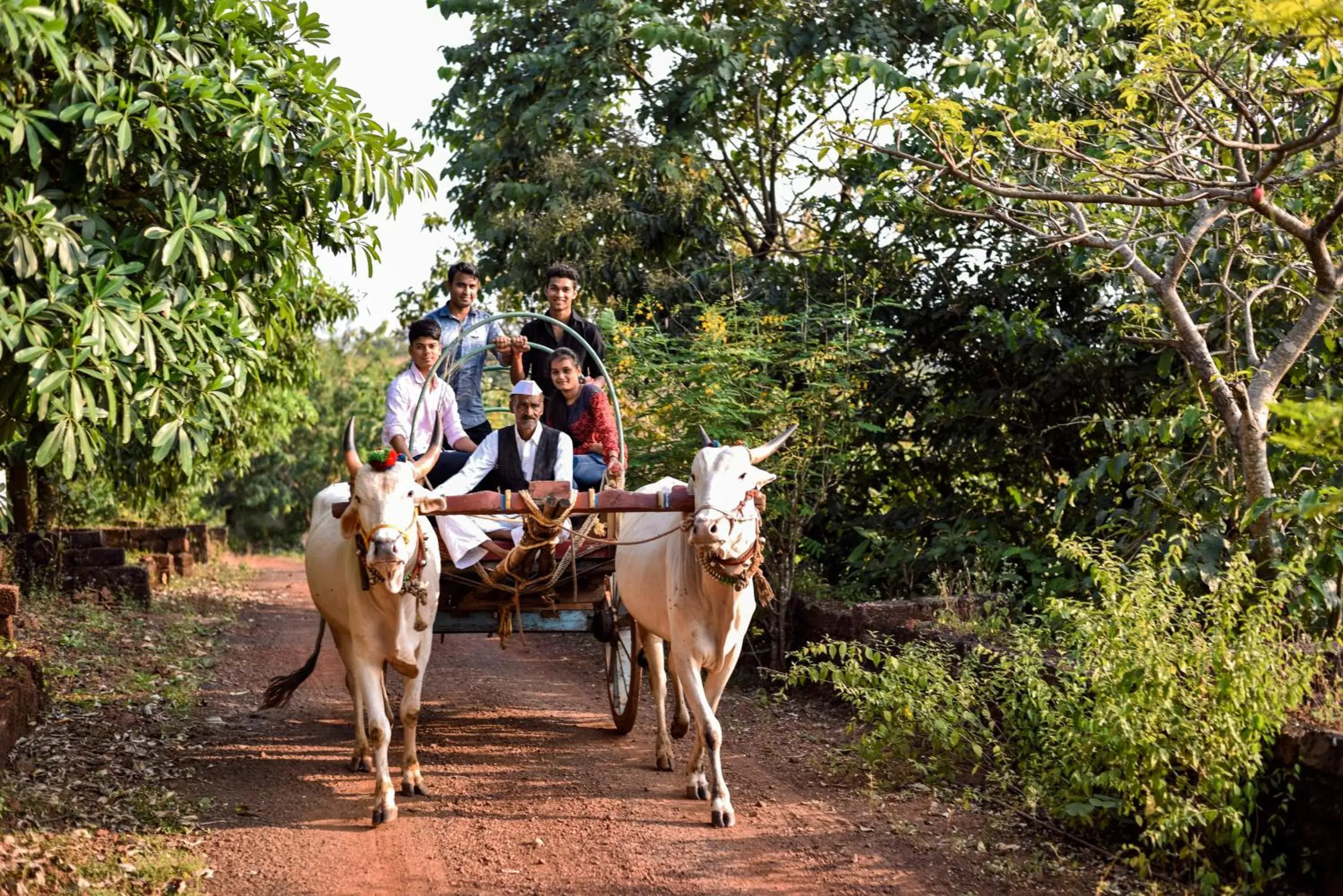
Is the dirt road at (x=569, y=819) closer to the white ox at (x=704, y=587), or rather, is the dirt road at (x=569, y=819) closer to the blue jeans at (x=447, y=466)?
the white ox at (x=704, y=587)

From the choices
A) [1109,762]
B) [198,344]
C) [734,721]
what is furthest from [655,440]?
[1109,762]

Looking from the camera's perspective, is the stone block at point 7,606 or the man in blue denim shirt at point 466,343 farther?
the man in blue denim shirt at point 466,343

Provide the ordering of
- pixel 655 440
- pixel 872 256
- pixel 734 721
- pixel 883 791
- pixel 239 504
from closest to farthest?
1. pixel 883 791
2. pixel 734 721
3. pixel 655 440
4. pixel 872 256
5. pixel 239 504

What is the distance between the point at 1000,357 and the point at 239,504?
838 inches

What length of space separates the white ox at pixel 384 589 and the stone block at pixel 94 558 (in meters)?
6.39

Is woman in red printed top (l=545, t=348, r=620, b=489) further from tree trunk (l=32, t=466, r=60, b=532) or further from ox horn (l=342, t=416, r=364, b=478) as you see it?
tree trunk (l=32, t=466, r=60, b=532)

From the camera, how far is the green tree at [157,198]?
16.5 ft

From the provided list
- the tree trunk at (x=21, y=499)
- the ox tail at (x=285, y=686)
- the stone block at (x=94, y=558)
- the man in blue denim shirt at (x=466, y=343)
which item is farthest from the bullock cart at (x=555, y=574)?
the tree trunk at (x=21, y=499)

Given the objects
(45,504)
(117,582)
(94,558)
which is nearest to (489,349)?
(117,582)

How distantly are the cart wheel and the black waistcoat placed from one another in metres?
0.77

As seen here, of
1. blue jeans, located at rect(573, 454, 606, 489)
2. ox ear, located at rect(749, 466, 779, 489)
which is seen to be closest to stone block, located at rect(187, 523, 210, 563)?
blue jeans, located at rect(573, 454, 606, 489)

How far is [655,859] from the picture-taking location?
5.06 m

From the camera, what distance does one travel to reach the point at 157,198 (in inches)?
232

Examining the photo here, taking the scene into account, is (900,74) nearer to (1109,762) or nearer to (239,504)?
(1109,762)
